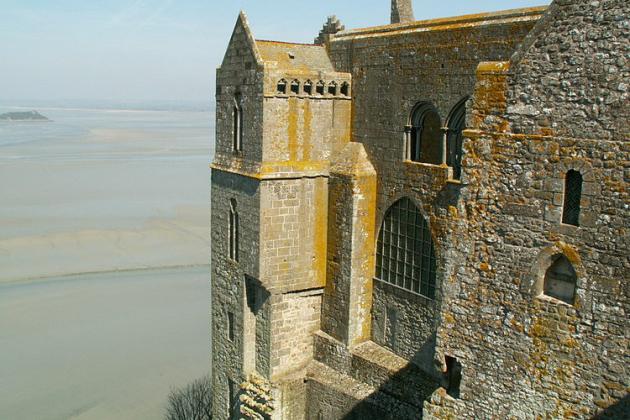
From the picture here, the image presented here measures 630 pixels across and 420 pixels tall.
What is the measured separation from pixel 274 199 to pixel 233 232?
7.04 ft

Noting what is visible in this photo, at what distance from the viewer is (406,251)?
16.3 meters

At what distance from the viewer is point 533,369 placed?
20.6ft

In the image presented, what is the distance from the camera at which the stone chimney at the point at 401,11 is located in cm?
2116

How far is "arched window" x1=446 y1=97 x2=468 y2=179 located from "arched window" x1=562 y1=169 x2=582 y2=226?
868cm

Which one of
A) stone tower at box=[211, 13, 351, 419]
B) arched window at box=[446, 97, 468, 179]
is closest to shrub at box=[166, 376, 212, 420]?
stone tower at box=[211, 13, 351, 419]

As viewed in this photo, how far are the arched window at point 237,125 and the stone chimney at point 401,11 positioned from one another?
6.38m

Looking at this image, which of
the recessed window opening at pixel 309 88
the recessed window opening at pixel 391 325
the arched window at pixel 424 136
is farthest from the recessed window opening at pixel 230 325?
the arched window at pixel 424 136

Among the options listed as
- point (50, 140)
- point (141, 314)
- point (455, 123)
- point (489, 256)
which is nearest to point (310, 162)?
point (455, 123)

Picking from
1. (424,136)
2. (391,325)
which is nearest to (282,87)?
(424,136)

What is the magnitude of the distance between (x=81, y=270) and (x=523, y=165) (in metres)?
38.8

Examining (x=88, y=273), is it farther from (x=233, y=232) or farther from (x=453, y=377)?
(x=453, y=377)

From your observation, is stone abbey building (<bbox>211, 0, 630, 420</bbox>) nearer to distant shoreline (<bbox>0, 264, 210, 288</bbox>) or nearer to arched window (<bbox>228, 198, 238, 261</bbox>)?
arched window (<bbox>228, 198, 238, 261</bbox>)

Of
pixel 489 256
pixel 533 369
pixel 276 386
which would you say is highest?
pixel 489 256

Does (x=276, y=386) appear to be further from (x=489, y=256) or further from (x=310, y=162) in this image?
(x=489, y=256)
